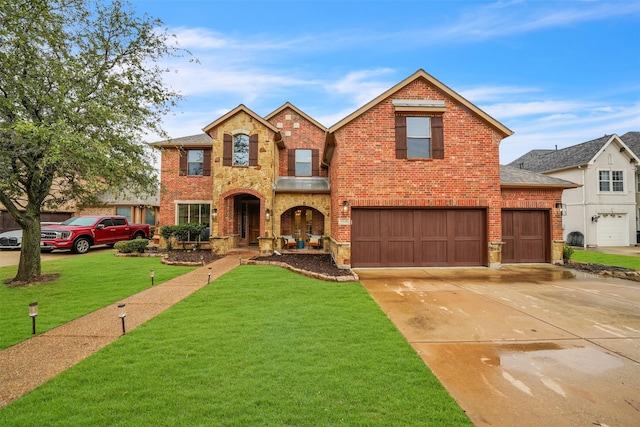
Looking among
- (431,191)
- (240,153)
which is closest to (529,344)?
(431,191)

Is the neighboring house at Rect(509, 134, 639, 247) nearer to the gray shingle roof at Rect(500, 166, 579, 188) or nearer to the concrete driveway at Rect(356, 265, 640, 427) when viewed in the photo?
the gray shingle roof at Rect(500, 166, 579, 188)

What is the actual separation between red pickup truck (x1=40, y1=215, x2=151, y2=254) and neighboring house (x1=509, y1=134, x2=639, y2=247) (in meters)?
31.1

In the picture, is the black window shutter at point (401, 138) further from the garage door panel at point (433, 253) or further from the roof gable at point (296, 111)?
the roof gable at point (296, 111)

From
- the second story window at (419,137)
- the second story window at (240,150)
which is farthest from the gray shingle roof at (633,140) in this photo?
the second story window at (240,150)

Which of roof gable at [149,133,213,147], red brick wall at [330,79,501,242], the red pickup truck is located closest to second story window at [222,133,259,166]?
roof gable at [149,133,213,147]

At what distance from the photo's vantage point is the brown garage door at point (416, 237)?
10859 mm

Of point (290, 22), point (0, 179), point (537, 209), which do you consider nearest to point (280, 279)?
point (0, 179)

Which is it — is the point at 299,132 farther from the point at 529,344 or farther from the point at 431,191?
the point at 529,344

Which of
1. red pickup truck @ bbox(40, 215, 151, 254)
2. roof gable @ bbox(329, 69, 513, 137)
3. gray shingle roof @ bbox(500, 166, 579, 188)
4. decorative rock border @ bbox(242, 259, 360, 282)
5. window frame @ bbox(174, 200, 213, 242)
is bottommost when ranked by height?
decorative rock border @ bbox(242, 259, 360, 282)

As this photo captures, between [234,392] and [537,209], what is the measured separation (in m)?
13.6

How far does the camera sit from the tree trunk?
27.1 feet

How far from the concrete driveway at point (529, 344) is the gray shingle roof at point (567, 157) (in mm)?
16178

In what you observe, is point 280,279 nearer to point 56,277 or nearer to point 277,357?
point 277,357

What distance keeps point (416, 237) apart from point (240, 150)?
9.53 metres
